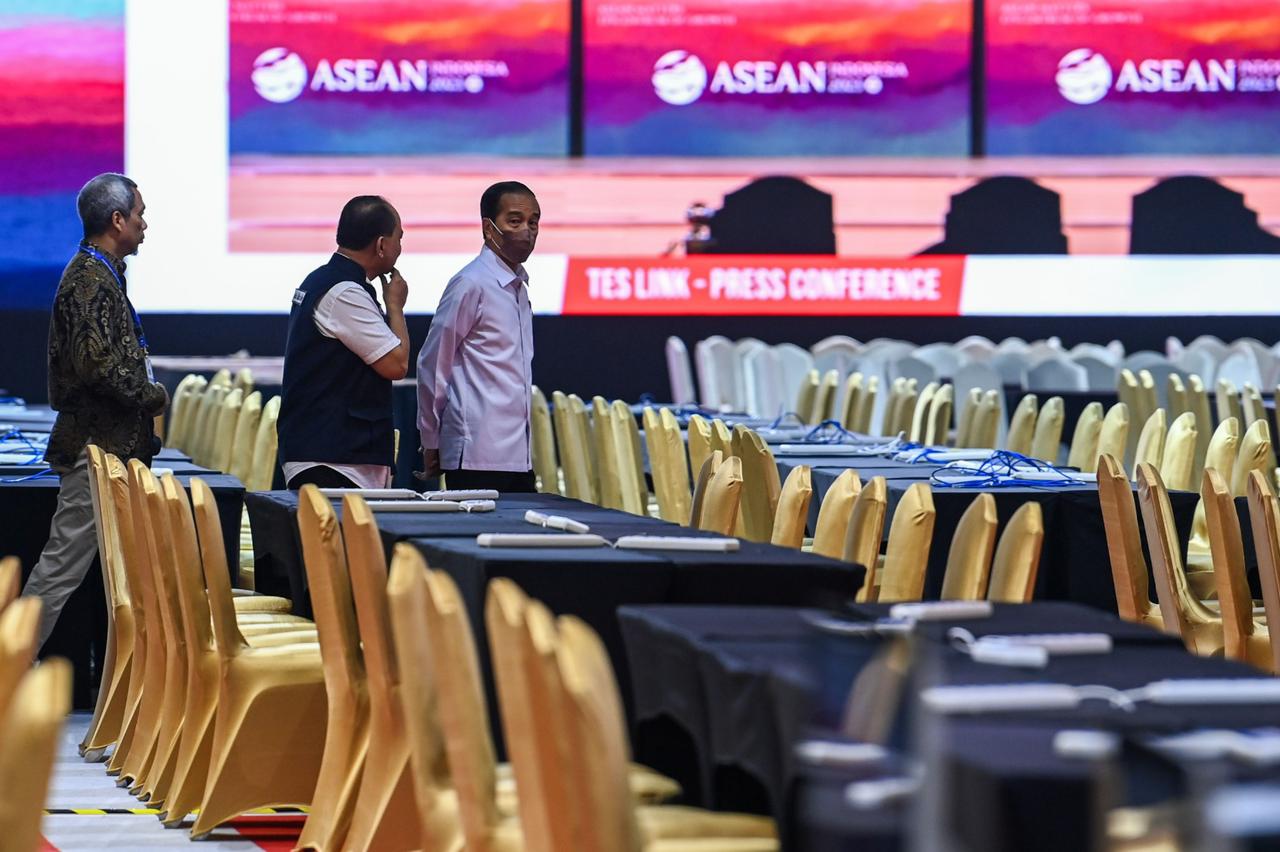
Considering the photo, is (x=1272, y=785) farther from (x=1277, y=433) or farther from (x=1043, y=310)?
(x=1043, y=310)

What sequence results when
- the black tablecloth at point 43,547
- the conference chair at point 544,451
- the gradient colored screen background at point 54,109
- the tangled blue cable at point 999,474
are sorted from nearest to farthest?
the tangled blue cable at point 999,474 → the black tablecloth at point 43,547 → the conference chair at point 544,451 → the gradient colored screen background at point 54,109

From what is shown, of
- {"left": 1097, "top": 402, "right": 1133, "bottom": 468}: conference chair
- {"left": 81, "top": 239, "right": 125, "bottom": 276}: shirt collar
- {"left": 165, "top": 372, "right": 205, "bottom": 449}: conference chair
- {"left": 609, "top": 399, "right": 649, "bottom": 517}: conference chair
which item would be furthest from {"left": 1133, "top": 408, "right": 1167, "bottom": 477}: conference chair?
{"left": 165, "top": 372, "right": 205, "bottom": 449}: conference chair

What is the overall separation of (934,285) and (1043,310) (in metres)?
0.86

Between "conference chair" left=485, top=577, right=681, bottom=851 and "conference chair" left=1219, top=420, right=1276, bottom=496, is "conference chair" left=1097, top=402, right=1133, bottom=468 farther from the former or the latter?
"conference chair" left=485, top=577, right=681, bottom=851

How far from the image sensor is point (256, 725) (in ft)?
15.4

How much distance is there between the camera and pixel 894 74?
16594mm

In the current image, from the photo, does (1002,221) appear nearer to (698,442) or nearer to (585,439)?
(585,439)

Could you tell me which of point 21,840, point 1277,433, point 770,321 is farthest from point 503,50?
point 21,840

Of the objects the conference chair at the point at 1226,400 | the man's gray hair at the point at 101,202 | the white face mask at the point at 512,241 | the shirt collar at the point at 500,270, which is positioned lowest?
the conference chair at the point at 1226,400

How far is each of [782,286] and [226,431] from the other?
8.19 metres

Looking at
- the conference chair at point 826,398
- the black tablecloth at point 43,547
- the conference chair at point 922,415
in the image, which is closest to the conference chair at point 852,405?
the conference chair at point 922,415

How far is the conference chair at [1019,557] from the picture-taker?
3.86 metres

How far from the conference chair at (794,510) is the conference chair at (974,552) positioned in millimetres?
917

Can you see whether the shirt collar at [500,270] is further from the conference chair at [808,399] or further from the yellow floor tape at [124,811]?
the conference chair at [808,399]
